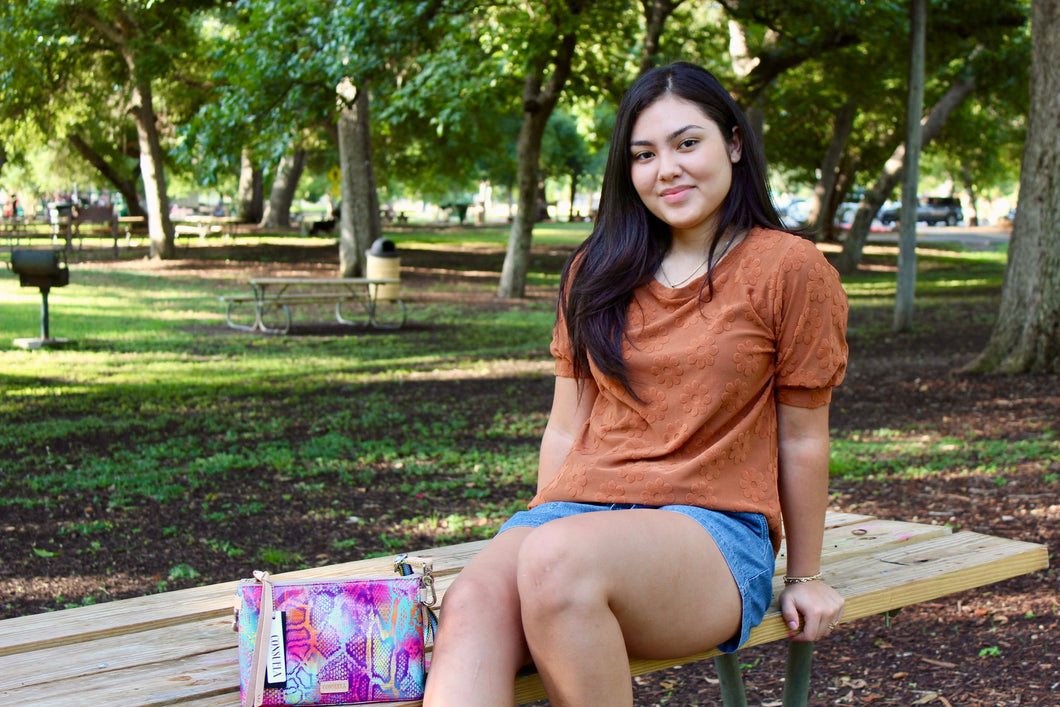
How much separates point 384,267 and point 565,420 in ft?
39.5

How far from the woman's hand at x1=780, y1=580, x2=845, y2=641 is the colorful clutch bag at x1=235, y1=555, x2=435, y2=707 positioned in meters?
0.86

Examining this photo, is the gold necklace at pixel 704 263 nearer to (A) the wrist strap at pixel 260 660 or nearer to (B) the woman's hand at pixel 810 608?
(B) the woman's hand at pixel 810 608

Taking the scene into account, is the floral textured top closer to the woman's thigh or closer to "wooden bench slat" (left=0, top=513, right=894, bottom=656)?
the woman's thigh

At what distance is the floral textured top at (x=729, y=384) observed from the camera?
2.38m

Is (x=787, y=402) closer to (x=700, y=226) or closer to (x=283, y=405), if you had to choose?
(x=700, y=226)

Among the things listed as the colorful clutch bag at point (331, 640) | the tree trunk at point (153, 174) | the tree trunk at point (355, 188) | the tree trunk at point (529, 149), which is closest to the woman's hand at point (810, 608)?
the colorful clutch bag at point (331, 640)

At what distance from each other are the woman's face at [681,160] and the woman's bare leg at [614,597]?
77 centimetres

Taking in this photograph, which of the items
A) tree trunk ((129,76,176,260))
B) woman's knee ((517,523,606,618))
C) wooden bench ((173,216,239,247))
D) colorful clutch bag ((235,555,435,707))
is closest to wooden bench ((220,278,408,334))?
tree trunk ((129,76,176,260))

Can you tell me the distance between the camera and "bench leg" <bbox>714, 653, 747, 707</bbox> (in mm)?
2887

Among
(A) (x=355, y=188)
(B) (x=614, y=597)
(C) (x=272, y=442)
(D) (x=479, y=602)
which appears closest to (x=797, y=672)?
(B) (x=614, y=597)

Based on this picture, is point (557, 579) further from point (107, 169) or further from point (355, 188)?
point (107, 169)

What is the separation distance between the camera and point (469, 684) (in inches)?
78.3

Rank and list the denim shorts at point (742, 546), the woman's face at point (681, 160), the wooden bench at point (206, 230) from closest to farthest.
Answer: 1. the denim shorts at point (742, 546)
2. the woman's face at point (681, 160)
3. the wooden bench at point (206, 230)

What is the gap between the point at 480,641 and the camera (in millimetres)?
2053
